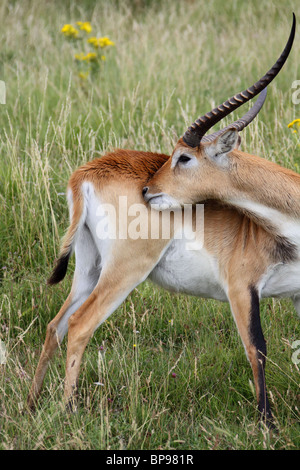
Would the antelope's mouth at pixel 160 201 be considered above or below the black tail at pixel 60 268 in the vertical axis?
above

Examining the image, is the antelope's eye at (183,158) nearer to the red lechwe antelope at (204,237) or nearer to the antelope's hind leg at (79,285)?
the red lechwe antelope at (204,237)

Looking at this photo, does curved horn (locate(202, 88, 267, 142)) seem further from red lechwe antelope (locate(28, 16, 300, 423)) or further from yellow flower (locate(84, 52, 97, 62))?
yellow flower (locate(84, 52, 97, 62))

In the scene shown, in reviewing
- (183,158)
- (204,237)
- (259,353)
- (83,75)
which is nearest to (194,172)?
(183,158)

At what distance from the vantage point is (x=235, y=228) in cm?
414

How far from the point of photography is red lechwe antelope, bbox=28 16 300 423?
3869 millimetres

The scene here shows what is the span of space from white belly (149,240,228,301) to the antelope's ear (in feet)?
1.75

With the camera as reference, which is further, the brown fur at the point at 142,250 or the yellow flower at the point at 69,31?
the yellow flower at the point at 69,31

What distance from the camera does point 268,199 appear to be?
394 centimetres

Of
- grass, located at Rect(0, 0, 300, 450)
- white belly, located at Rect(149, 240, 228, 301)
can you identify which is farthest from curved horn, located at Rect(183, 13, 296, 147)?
grass, located at Rect(0, 0, 300, 450)

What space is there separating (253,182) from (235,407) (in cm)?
125

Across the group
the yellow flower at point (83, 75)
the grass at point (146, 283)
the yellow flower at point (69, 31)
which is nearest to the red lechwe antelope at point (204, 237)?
the grass at point (146, 283)

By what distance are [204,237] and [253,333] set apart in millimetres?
647

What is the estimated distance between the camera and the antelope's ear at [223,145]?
3.96 m
